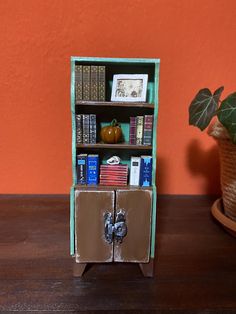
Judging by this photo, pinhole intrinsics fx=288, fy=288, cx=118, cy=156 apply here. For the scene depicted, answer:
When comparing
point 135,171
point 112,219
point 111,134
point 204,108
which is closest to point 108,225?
point 112,219

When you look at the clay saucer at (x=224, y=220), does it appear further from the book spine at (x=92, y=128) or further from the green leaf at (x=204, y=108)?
the book spine at (x=92, y=128)

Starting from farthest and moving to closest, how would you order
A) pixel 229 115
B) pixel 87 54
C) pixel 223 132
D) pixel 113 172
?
1. pixel 87 54
2. pixel 223 132
3. pixel 113 172
4. pixel 229 115

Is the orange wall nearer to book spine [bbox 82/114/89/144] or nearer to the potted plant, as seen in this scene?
the potted plant

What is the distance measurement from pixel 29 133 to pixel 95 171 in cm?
83

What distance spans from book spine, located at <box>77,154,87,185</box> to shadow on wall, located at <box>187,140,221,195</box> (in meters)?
0.94

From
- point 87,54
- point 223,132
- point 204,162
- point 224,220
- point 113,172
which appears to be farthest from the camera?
point 204,162

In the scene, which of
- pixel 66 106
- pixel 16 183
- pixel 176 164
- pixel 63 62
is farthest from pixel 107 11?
pixel 16 183

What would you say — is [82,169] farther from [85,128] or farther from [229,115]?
[229,115]

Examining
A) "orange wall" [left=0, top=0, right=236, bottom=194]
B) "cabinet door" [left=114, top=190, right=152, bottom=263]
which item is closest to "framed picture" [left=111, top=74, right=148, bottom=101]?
"cabinet door" [left=114, top=190, right=152, bottom=263]

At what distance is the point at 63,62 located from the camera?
177 centimetres

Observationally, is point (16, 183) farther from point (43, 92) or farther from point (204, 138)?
point (204, 138)

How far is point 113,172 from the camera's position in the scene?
1232mm

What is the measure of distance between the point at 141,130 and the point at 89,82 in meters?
0.29

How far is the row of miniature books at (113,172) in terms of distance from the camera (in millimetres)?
1195
